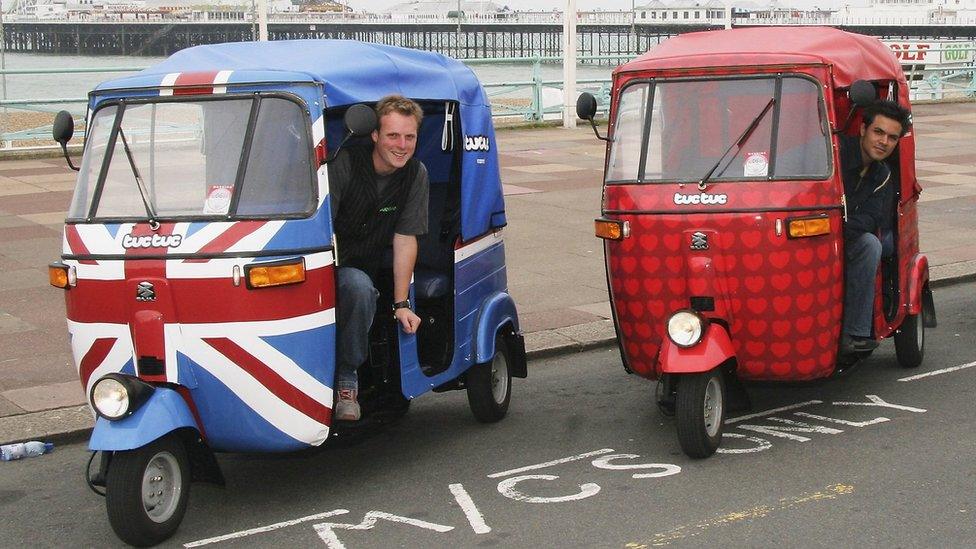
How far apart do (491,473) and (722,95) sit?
2443 millimetres

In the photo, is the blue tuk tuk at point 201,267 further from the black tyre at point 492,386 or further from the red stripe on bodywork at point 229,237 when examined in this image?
the black tyre at point 492,386

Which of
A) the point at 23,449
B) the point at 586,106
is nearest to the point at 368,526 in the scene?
the point at 23,449

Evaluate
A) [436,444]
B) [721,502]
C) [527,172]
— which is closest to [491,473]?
[436,444]

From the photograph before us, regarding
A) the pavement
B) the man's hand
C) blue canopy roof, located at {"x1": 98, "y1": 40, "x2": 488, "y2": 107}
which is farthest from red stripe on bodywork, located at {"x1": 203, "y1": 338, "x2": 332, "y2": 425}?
the pavement

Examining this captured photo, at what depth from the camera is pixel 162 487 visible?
5.44 metres

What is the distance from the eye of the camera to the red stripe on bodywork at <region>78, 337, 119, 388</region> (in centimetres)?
556

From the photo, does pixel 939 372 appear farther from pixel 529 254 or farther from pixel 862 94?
pixel 529 254

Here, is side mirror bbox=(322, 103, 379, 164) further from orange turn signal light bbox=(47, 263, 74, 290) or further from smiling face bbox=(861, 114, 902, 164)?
smiling face bbox=(861, 114, 902, 164)

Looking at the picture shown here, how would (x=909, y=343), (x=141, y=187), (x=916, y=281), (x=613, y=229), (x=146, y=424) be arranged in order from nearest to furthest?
(x=146, y=424), (x=141, y=187), (x=613, y=229), (x=916, y=281), (x=909, y=343)

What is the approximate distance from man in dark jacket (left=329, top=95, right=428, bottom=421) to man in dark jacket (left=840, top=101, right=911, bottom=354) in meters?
2.47

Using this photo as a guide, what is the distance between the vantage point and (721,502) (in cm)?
582

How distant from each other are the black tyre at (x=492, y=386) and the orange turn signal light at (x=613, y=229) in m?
0.99

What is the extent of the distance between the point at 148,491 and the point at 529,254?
782cm

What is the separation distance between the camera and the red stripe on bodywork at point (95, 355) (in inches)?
219
